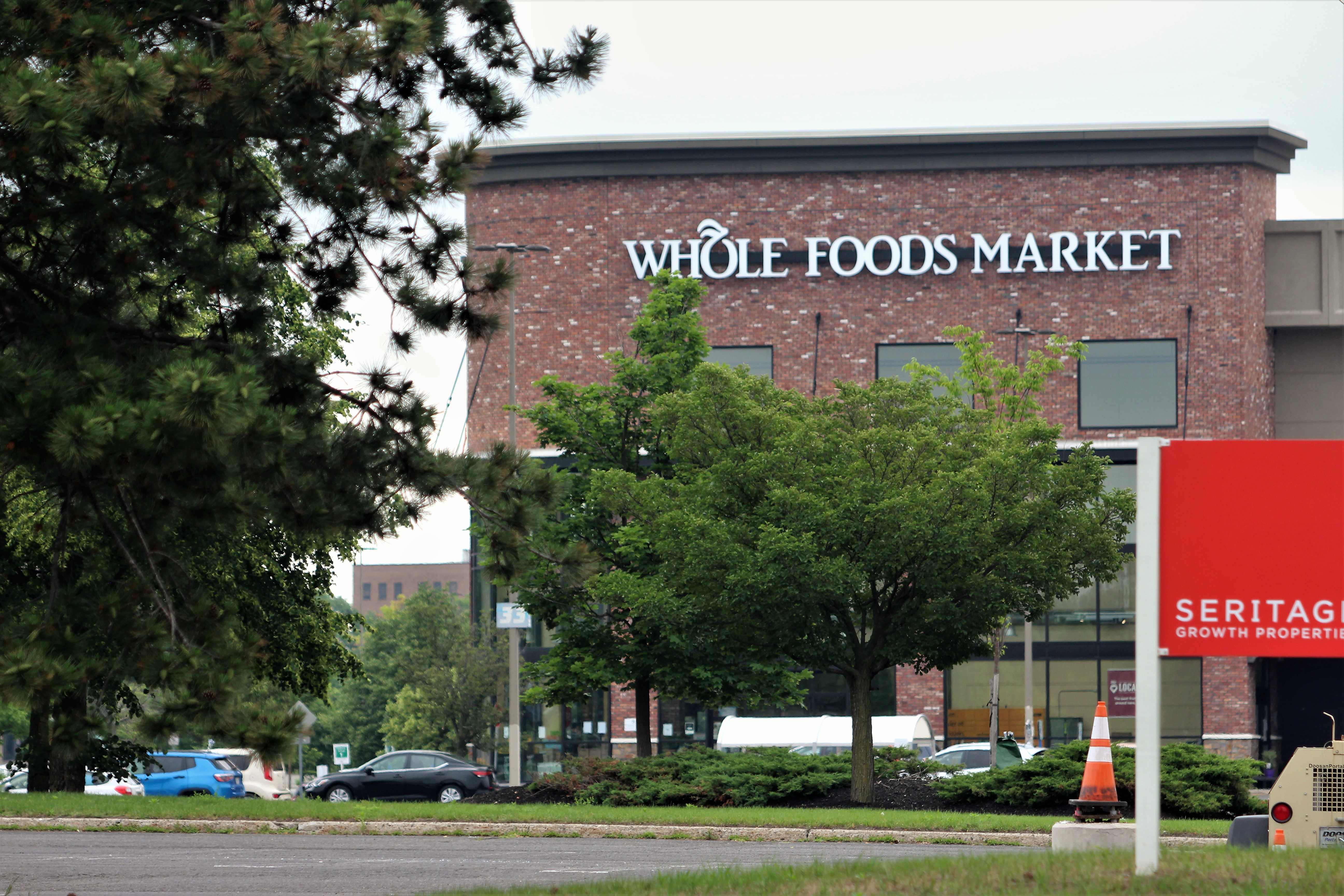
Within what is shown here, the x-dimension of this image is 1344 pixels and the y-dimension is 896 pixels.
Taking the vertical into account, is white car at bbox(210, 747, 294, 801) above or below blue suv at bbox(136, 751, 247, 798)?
below

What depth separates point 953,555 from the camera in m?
22.4

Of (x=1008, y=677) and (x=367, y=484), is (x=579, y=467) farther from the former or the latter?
(x=1008, y=677)

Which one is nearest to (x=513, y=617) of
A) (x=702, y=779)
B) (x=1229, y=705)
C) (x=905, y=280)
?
(x=702, y=779)

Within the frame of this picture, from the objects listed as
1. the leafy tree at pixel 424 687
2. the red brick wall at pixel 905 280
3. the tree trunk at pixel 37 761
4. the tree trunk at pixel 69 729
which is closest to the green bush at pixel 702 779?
the tree trunk at pixel 37 761

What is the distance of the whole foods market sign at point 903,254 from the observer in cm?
4591

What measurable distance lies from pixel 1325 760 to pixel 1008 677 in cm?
3908

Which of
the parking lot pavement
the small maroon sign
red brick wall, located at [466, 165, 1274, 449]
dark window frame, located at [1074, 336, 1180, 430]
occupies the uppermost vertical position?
red brick wall, located at [466, 165, 1274, 449]

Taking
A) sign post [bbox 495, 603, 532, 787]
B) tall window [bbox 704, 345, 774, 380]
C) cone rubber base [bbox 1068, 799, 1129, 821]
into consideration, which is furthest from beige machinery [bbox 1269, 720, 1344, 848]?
tall window [bbox 704, 345, 774, 380]

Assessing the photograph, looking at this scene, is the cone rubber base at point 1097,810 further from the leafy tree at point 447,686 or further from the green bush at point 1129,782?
the leafy tree at point 447,686

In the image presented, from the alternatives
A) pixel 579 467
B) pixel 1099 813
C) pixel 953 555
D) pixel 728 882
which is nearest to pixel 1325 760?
pixel 1099 813

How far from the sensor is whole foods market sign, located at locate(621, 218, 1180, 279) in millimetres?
45906

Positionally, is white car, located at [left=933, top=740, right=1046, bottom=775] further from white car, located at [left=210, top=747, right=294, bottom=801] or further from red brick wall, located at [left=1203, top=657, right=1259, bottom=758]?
white car, located at [left=210, top=747, right=294, bottom=801]

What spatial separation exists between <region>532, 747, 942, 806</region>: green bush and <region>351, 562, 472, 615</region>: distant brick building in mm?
149209

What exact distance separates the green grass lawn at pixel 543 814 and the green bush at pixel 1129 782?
2.65 ft
